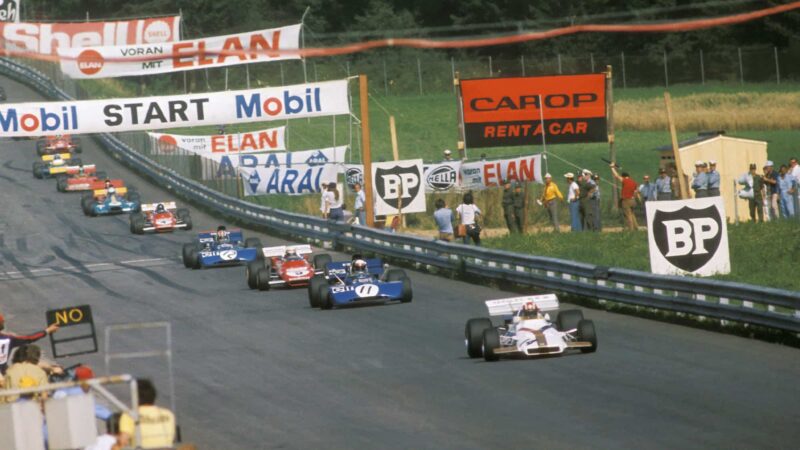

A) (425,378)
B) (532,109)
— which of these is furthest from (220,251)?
(425,378)

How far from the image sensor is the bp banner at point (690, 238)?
67.1 feet

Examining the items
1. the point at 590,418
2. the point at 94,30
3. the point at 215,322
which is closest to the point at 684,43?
the point at 94,30

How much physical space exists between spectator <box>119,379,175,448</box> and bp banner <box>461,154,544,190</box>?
27.0 metres

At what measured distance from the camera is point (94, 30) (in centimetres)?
4584

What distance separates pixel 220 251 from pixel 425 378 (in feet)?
44.3

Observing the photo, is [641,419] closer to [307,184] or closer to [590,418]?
[590,418]

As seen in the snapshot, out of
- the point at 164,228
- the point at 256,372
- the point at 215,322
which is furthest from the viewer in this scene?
the point at 164,228

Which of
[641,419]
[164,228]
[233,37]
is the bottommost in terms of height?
[641,419]

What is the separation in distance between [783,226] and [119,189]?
66.8ft

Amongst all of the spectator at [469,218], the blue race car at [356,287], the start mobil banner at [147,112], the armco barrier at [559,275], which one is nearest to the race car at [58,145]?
the armco barrier at [559,275]

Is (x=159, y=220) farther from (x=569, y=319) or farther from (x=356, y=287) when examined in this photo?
(x=569, y=319)

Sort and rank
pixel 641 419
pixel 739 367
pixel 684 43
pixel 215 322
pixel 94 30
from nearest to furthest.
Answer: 1. pixel 641 419
2. pixel 739 367
3. pixel 215 322
4. pixel 94 30
5. pixel 684 43

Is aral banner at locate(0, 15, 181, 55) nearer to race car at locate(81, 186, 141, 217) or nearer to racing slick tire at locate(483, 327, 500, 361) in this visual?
race car at locate(81, 186, 141, 217)

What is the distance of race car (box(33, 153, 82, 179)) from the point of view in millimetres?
49388
